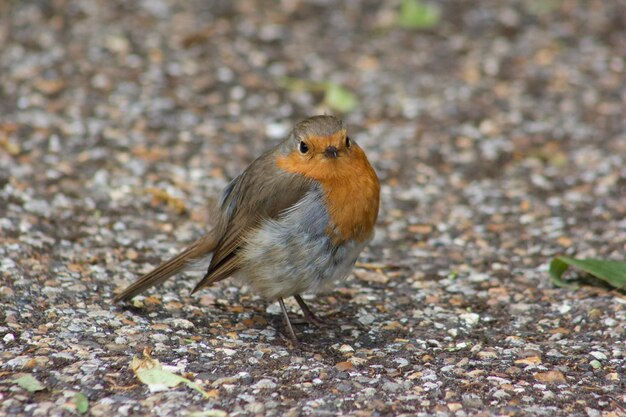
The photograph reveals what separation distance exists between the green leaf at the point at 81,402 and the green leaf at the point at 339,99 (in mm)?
4284

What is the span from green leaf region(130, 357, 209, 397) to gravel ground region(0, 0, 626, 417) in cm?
5

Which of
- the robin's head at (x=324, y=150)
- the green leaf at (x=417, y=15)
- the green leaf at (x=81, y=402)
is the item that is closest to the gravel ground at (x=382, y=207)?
the green leaf at (x=81, y=402)

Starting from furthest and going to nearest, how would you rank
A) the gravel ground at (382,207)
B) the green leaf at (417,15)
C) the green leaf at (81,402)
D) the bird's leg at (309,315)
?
the green leaf at (417,15), the bird's leg at (309,315), the gravel ground at (382,207), the green leaf at (81,402)

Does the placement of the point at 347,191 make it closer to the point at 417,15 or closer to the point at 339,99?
the point at 339,99

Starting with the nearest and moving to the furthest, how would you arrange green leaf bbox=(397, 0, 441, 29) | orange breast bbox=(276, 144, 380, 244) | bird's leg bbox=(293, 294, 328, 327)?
orange breast bbox=(276, 144, 380, 244)
bird's leg bbox=(293, 294, 328, 327)
green leaf bbox=(397, 0, 441, 29)

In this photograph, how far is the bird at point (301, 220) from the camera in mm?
4359

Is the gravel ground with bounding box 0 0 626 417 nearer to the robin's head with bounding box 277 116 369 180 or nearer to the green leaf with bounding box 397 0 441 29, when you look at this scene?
the green leaf with bounding box 397 0 441 29

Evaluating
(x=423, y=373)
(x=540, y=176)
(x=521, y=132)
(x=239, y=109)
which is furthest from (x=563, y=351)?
(x=239, y=109)

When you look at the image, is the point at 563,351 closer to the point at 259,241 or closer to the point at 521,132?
the point at 259,241

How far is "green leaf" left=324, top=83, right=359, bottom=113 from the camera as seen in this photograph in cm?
744

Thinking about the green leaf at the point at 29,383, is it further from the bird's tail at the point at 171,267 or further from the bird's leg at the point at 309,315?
the bird's leg at the point at 309,315

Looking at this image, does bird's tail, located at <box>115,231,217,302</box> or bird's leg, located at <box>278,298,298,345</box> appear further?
bird's tail, located at <box>115,231,217,302</box>

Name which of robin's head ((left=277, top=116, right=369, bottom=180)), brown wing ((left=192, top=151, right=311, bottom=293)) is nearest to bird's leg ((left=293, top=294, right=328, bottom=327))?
brown wing ((left=192, top=151, right=311, bottom=293))

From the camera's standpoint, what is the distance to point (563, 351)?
14.1 feet
